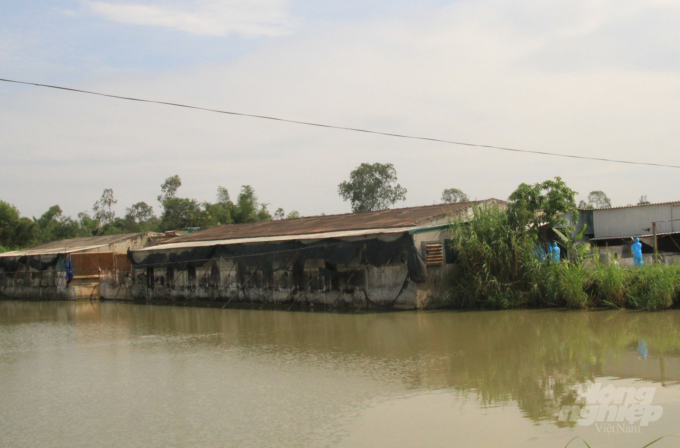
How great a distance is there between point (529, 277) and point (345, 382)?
905 cm

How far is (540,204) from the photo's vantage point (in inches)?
631

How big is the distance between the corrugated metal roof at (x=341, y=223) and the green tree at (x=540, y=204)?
159 cm

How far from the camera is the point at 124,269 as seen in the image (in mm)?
25922

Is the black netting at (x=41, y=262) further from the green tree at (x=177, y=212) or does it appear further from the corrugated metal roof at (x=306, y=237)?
the green tree at (x=177, y=212)

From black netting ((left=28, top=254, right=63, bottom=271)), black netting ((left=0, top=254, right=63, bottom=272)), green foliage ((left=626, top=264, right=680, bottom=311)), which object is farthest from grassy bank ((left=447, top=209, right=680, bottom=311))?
black netting ((left=0, top=254, right=63, bottom=272))

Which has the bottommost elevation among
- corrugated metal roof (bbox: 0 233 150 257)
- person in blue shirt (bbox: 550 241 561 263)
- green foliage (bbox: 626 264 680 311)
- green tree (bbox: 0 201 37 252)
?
green foliage (bbox: 626 264 680 311)

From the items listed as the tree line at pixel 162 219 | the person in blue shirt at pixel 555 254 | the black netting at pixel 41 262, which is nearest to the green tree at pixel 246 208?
the tree line at pixel 162 219

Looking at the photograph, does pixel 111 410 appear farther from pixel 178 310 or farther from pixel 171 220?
pixel 171 220

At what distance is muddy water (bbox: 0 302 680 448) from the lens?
5445mm

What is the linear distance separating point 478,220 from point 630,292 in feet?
14.2

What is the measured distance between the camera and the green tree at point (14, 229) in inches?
1495

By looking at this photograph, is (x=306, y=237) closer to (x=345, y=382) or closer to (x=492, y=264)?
(x=492, y=264)

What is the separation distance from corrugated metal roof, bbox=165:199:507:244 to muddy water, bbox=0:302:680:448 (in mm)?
4915

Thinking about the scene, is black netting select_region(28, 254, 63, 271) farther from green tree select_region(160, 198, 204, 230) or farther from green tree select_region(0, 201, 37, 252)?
green tree select_region(160, 198, 204, 230)
